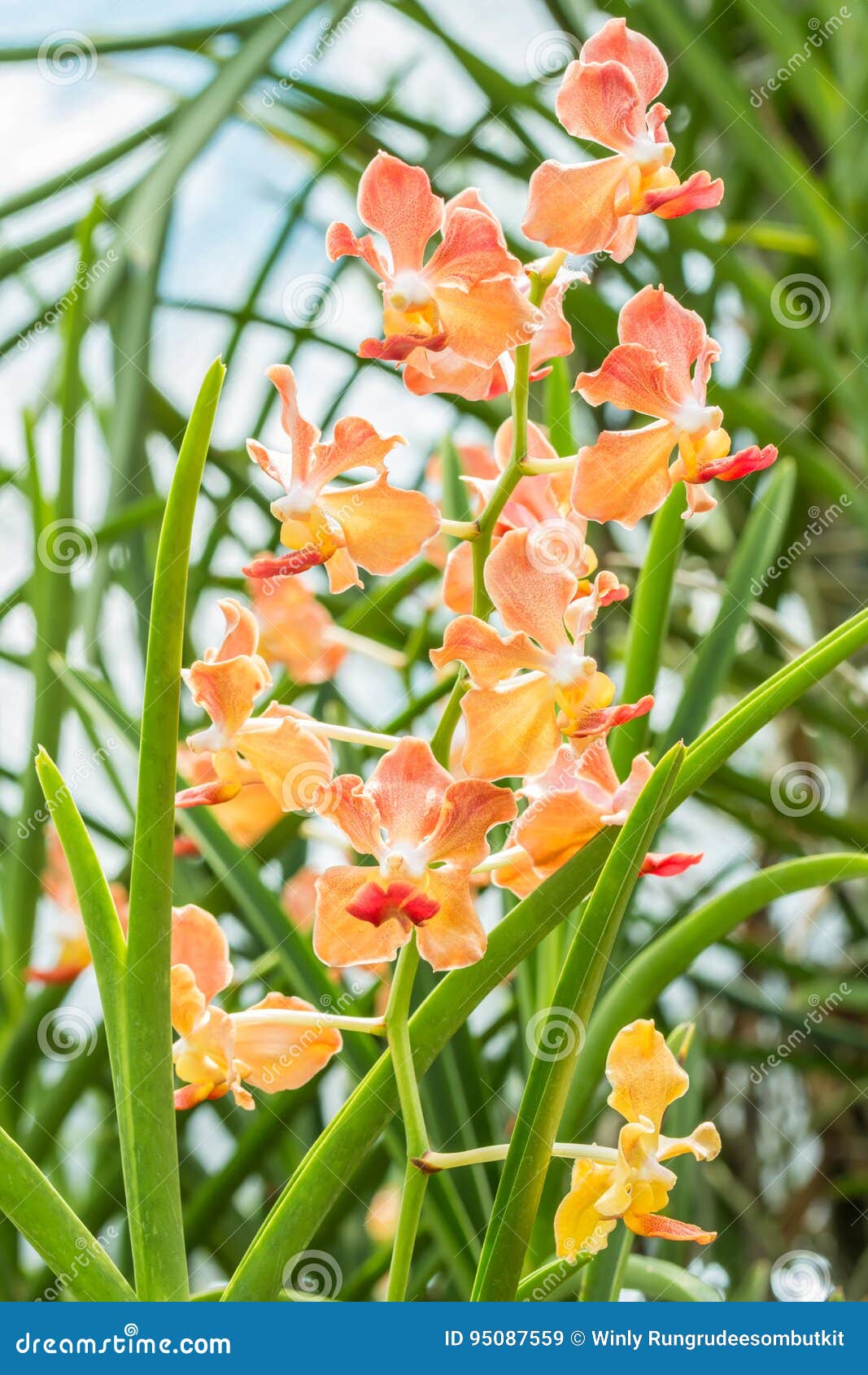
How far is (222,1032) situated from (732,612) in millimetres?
302

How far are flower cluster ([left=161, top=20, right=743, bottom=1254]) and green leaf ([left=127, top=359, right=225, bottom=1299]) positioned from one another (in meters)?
0.03

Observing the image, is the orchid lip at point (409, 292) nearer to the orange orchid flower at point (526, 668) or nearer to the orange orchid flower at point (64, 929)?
the orange orchid flower at point (526, 668)

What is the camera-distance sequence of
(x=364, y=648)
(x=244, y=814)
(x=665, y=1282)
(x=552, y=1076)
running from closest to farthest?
(x=552, y=1076) → (x=665, y=1282) → (x=244, y=814) → (x=364, y=648)

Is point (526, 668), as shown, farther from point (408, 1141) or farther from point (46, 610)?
point (46, 610)

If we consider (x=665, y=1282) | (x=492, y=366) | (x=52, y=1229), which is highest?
(x=492, y=366)

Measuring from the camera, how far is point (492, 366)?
1.27 ft

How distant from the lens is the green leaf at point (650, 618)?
1.53ft

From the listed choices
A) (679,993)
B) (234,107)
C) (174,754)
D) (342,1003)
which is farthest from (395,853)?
(679,993)

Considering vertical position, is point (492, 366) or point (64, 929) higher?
point (492, 366)

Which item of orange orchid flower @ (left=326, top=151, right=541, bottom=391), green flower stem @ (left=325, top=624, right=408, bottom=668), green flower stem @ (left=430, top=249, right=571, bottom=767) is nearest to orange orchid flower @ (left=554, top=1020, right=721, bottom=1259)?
green flower stem @ (left=430, top=249, right=571, bottom=767)

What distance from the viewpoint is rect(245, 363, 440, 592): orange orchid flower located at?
36 cm

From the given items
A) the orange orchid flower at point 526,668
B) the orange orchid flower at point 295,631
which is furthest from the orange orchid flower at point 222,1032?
the orange orchid flower at point 295,631

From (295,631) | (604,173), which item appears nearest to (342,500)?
(604,173)

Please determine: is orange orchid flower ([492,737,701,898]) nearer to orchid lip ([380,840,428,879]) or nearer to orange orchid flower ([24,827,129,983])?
orchid lip ([380,840,428,879])
